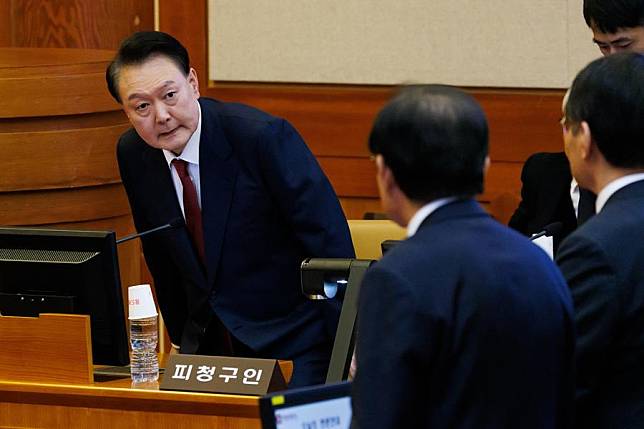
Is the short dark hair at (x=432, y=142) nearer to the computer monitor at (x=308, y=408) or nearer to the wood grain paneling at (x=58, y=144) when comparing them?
the computer monitor at (x=308, y=408)

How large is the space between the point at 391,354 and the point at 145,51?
1649mm

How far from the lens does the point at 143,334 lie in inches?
107

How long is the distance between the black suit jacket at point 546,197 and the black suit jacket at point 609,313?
3.54ft

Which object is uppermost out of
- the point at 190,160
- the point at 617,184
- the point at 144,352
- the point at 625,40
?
the point at 625,40

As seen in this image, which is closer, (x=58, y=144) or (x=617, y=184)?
(x=617, y=184)

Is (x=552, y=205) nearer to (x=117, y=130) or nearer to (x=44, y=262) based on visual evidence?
(x=44, y=262)

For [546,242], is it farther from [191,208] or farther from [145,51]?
[145,51]

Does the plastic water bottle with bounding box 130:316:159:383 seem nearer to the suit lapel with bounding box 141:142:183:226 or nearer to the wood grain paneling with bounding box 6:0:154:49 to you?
the suit lapel with bounding box 141:142:183:226

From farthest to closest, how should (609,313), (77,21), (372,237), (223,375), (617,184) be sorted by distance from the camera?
(77,21) < (372,237) < (223,375) < (617,184) < (609,313)

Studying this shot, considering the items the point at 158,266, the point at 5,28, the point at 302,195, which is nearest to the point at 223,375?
the point at 302,195

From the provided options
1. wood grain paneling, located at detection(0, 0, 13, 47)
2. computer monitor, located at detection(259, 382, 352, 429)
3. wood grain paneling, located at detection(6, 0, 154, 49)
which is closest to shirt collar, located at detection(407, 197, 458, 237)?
computer monitor, located at detection(259, 382, 352, 429)

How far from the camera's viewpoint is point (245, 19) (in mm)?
4957

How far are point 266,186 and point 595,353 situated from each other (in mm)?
1379

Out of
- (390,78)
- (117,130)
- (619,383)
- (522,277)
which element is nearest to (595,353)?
(619,383)
